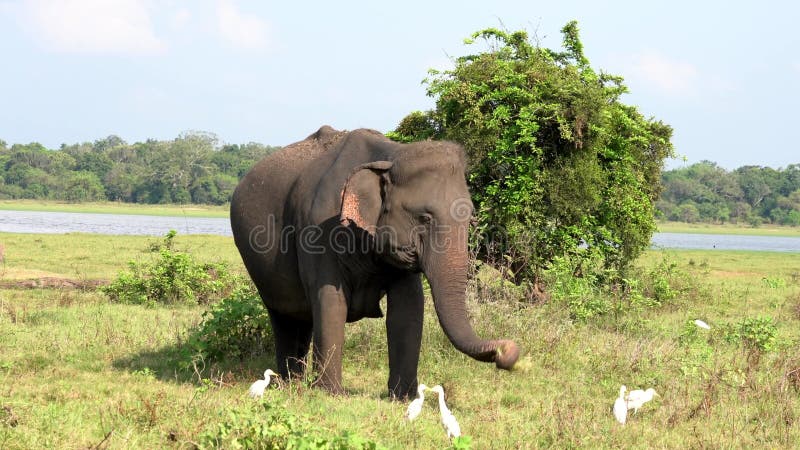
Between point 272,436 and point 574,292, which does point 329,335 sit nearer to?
point 272,436

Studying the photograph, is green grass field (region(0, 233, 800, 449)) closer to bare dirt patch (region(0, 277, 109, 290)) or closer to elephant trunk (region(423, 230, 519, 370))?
elephant trunk (region(423, 230, 519, 370))

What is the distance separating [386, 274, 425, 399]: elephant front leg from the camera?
23.6 ft

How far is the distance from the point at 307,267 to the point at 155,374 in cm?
205

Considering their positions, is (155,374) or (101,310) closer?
(155,374)

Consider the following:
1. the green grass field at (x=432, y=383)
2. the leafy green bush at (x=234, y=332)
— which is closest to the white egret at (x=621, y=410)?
the green grass field at (x=432, y=383)

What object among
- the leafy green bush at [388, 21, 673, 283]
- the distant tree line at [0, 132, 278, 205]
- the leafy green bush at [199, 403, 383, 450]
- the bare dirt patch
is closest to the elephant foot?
the leafy green bush at [199, 403, 383, 450]

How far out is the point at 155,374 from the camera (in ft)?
26.9

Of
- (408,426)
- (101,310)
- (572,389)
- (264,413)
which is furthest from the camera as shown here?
(101,310)

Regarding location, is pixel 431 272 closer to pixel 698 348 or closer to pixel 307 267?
pixel 307 267

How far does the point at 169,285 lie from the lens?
14.5 m

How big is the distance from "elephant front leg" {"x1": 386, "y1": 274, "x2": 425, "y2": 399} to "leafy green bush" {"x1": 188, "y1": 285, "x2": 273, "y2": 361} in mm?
2285

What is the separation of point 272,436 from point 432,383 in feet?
11.2

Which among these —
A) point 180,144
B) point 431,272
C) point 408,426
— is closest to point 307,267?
point 431,272

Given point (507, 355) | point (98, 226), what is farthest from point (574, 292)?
point (98, 226)
